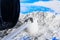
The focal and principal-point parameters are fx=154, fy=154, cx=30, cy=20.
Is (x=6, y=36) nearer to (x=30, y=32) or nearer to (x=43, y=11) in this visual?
(x=30, y=32)

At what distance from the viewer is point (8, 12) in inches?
38.4

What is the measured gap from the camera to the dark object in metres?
0.96

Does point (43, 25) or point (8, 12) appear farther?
point (43, 25)

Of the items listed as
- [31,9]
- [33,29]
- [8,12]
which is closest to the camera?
[8,12]

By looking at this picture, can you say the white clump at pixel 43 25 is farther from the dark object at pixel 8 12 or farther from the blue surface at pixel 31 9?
the dark object at pixel 8 12

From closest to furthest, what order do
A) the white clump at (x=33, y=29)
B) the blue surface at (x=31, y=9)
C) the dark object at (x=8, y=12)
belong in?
the dark object at (x=8, y=12)
the white clump at (x=33, y=29)
the blue surface at (x=31, y=9)

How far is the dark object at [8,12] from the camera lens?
3.15ft

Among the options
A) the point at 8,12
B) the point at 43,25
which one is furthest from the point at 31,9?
the point at 8,12

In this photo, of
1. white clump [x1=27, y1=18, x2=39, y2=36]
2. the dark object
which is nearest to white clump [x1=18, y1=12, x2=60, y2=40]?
white clump [x1=27, y1=18, x2=39, y2=36]

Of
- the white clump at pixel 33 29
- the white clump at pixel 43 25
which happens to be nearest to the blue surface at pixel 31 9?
the white clump at pixel 43 25

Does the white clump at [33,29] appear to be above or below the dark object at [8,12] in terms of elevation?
below

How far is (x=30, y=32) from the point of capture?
42.1 inches

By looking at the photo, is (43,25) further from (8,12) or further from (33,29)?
(8,12)

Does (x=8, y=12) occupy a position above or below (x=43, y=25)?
above
